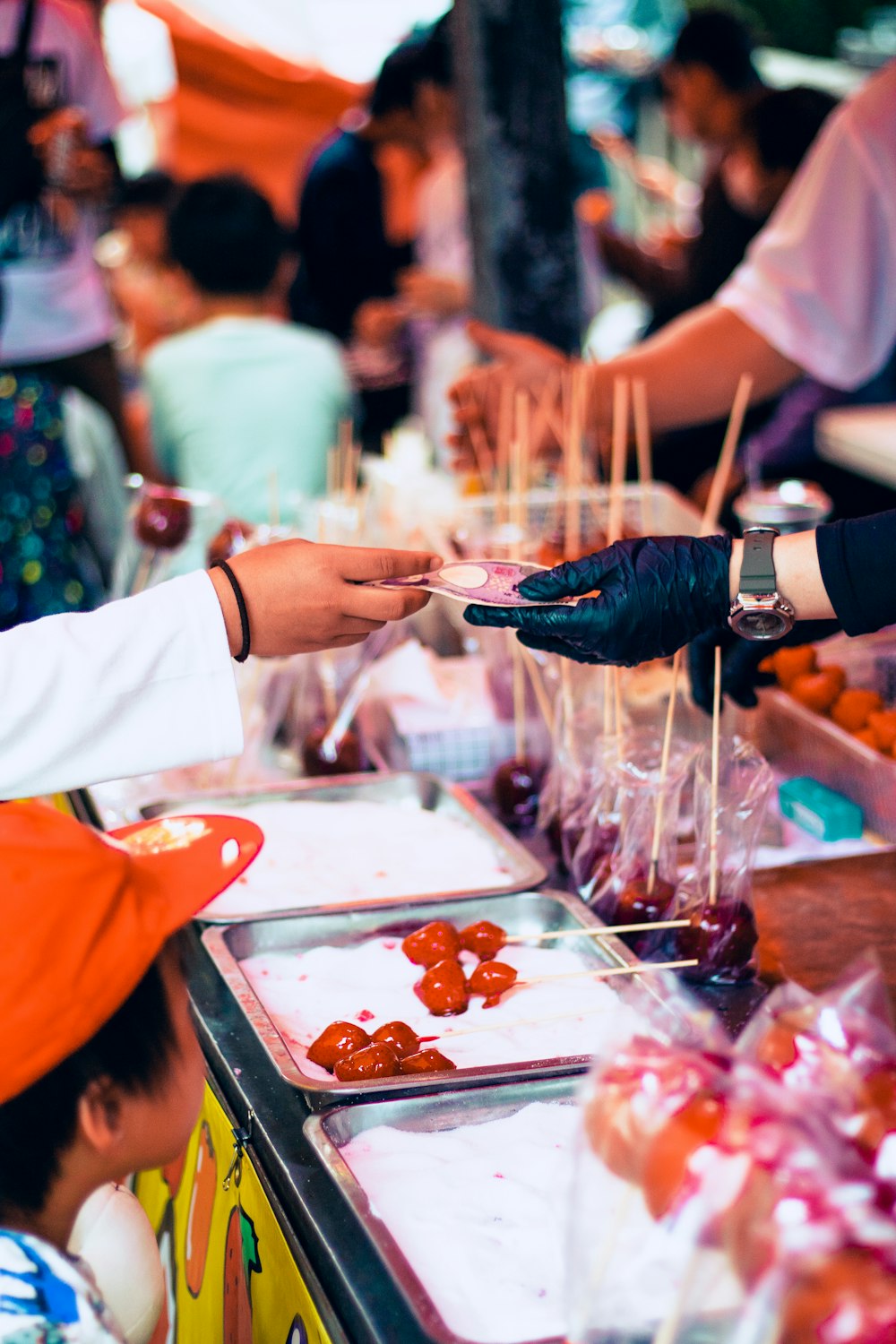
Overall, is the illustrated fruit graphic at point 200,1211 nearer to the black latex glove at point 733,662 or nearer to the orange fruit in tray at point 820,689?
the black latex glove at point 733,662

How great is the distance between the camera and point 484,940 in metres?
1.73

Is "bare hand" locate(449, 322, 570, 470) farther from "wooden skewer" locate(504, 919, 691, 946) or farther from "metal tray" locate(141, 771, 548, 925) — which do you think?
"wooden skewer" locate(504, 919, 691, 946)

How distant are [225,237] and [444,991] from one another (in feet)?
8.88

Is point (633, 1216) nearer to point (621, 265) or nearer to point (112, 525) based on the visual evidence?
point (112, 525)

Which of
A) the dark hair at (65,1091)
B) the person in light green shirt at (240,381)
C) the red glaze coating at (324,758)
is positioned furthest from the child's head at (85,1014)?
the person in light green shirt at (240,381)

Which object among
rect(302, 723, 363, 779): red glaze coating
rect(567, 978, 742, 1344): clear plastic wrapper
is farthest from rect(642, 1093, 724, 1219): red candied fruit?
rect(302, 723, 363, 779): red glaze coating

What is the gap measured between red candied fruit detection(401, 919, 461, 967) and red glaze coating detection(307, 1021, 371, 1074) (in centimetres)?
22

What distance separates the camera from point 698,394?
3002 mm

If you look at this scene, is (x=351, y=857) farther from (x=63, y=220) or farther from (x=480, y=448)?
(x=63, y=220)

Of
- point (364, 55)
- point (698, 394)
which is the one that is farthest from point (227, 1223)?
point (364, 55)

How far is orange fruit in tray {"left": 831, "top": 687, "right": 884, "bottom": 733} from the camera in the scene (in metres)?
2.18

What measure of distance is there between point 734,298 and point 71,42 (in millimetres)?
2671

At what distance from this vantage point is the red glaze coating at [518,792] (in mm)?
2164

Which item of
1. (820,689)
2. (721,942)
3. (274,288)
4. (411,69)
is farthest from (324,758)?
(411,69)
